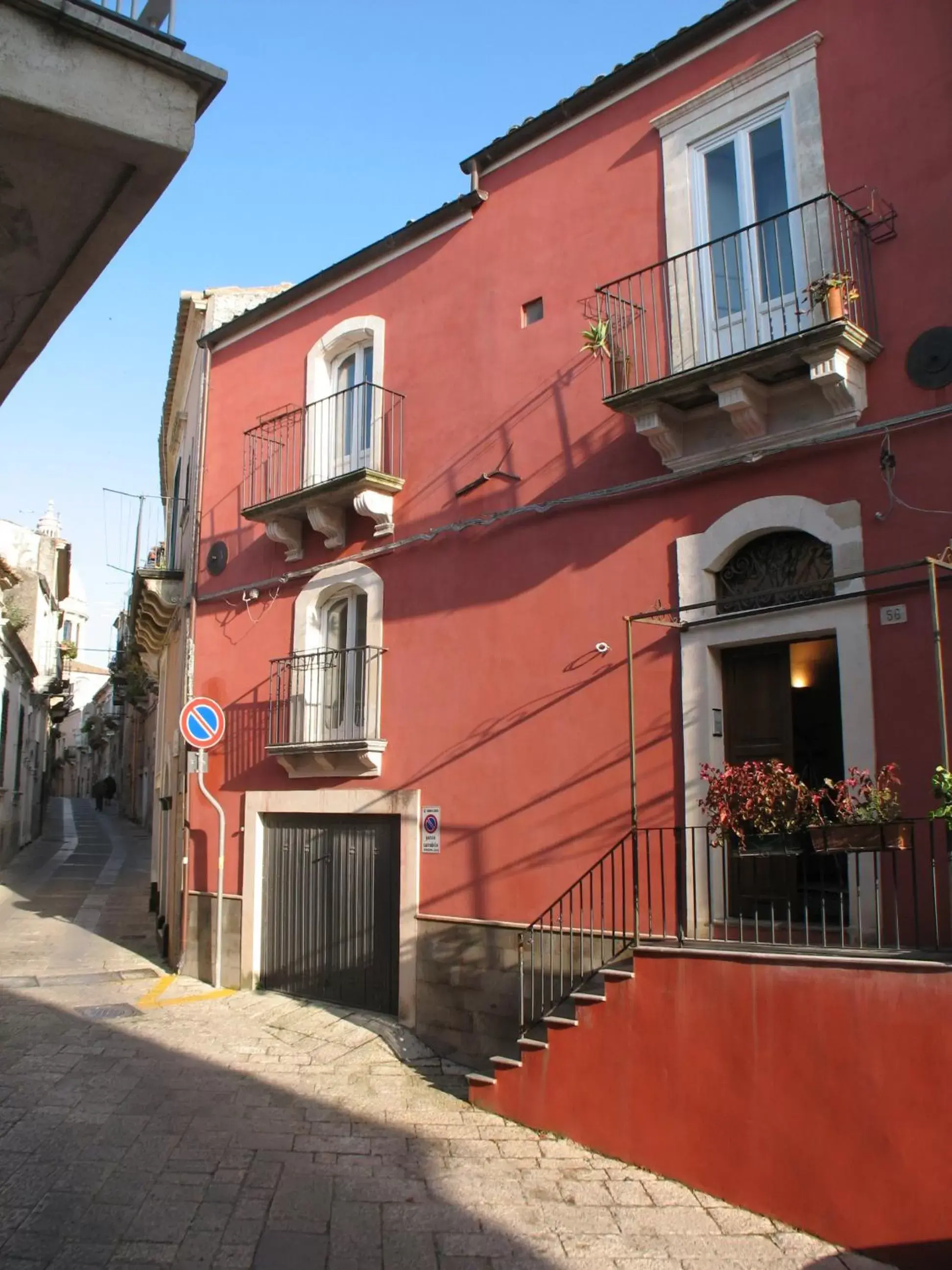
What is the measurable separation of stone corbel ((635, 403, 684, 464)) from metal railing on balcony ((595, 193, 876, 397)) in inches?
10.8

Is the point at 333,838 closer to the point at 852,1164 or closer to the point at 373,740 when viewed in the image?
the point at 373,740

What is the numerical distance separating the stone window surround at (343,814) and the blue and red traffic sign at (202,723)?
787 millimetres

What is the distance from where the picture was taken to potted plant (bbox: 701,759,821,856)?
648 centimetres

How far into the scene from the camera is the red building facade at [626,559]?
22.7ft

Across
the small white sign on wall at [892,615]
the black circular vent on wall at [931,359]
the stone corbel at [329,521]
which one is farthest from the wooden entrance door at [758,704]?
the stone corbel at [329,521]

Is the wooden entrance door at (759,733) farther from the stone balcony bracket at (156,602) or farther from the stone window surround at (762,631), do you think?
the stone balcony bracket at (156,602)

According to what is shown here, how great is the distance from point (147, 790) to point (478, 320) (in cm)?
2891

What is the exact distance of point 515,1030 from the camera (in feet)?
28.7

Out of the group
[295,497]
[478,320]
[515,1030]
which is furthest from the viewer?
[295,497]

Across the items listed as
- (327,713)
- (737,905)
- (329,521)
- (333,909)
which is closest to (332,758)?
(327,713)

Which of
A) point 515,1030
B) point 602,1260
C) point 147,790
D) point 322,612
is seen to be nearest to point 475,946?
point 515,1030

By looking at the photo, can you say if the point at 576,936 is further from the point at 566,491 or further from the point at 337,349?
the point at 337,349

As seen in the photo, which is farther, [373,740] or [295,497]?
[295,497]

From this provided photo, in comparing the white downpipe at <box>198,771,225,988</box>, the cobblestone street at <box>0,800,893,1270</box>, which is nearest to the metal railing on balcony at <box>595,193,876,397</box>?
the cobblestone street at <box>0,800,893,1270</box>
